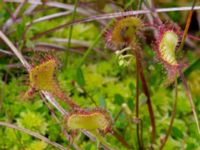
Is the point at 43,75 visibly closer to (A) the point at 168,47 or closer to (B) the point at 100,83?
(A) the point at 168,47

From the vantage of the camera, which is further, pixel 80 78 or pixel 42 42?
pixel 42 42

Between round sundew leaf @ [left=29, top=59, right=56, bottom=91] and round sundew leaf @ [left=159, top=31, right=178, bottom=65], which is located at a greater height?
round sundew leaf @ [left=159, top=31, right=178, bottom=65]

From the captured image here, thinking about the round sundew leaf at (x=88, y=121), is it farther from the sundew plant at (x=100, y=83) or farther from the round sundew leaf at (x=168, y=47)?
the round sundew leaf at (x=168, y=47)

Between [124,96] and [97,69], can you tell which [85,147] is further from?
[97,69]

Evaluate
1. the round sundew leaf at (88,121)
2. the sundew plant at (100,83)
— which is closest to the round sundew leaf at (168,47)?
the sundew plant at (100,83)

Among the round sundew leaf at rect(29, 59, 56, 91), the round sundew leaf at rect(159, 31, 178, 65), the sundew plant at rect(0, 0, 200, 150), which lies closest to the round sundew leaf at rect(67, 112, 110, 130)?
the sundew plant at rect(0, 0, 200, 150)

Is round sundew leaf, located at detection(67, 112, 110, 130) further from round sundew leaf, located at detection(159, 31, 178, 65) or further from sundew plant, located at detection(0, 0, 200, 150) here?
round sundew leaf, located at detection(159, 31, 178, 65)

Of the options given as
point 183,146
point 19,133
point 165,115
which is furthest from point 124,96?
point 19,133
